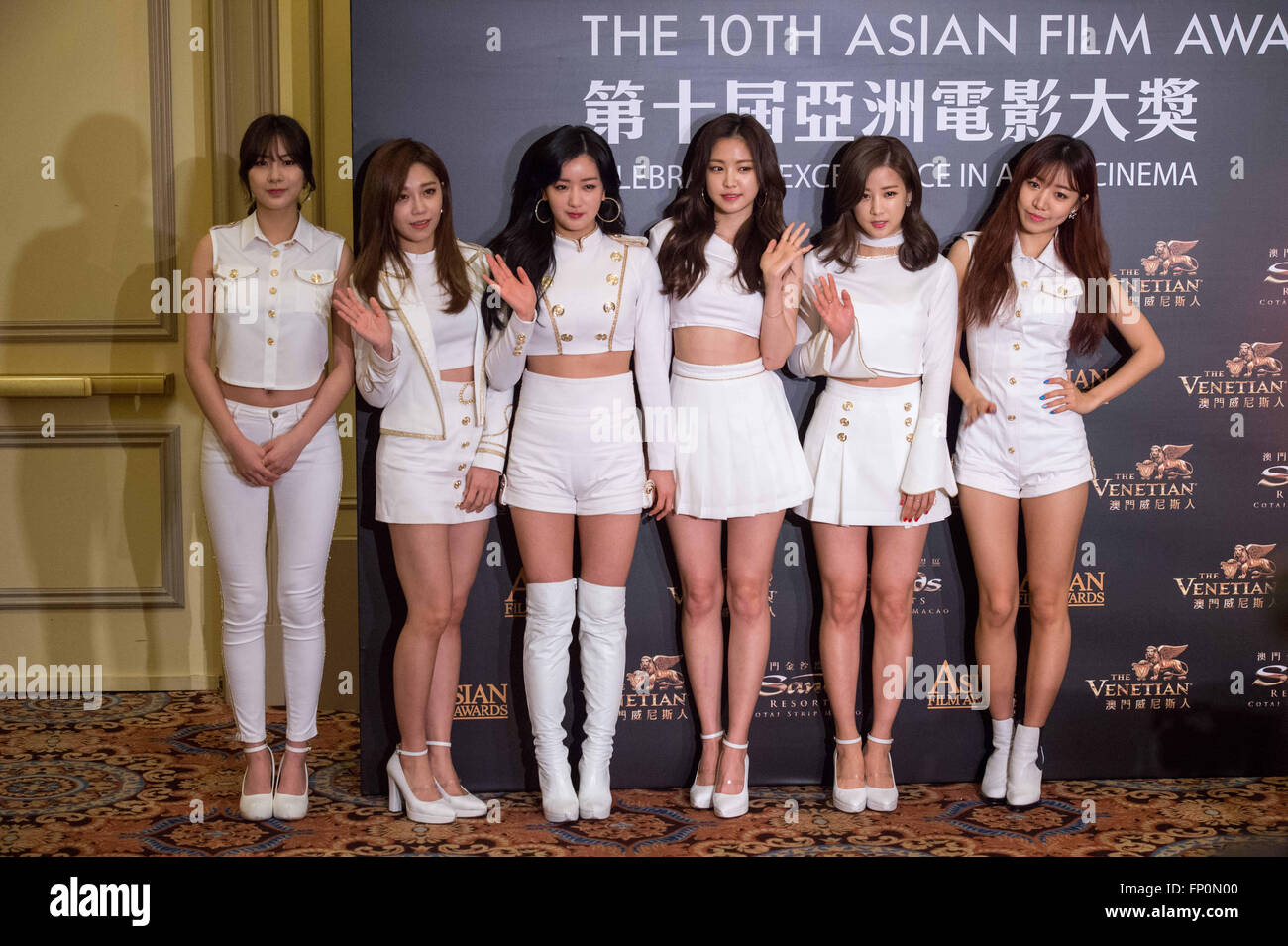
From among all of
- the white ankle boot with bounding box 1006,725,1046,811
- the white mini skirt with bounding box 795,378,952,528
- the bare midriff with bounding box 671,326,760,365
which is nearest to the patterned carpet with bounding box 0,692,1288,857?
the white ankle boot with bounding box 1006,725,1046,811

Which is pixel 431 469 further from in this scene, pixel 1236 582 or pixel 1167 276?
pixel 1236 582

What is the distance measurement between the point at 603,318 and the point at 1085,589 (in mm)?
1754

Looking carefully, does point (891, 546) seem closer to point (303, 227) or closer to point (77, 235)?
point (303, 227)

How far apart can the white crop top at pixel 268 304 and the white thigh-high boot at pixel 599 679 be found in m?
1.06

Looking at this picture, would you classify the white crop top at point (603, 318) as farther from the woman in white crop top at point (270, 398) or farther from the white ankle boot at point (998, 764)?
the white ankle boot at point (998, 764)

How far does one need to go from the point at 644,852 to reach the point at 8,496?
2.97 m

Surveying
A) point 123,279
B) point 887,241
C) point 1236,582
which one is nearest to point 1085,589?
point 1236,582

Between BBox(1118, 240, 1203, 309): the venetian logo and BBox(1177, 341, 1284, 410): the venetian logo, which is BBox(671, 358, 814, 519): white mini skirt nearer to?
BBox(1118, 240, 1203, 309): the venetian logo

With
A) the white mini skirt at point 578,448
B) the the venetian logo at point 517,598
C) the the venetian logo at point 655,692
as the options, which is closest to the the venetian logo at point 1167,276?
the white mini skirt at point 578,448

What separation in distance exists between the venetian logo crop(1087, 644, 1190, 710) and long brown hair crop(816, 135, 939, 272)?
1.46 m

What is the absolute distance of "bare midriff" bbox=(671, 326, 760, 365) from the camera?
3.45 m

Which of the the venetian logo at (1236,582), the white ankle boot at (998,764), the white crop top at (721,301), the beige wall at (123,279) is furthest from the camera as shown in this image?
the beige wall at (123,279)

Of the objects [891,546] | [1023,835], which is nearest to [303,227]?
[891,546]

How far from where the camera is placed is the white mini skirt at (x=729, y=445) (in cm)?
343
